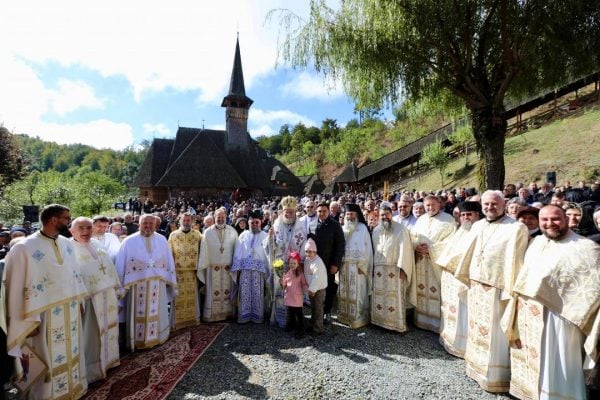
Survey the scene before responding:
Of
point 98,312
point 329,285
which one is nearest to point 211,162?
point 329,285

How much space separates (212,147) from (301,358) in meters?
31.2

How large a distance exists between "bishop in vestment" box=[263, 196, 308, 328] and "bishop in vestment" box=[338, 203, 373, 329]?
33.9 inches

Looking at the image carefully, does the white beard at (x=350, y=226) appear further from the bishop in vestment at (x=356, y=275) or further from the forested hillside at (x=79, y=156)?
the forested hillside at (x=79, y=156)

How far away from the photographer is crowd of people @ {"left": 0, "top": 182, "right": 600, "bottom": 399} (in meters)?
3.34

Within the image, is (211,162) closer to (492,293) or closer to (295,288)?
(295,288)

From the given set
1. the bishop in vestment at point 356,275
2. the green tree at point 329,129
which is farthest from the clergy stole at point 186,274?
the green tree at point 329,129

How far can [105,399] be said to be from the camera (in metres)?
3.90

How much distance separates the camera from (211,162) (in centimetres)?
3225

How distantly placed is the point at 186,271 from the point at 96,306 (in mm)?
1943

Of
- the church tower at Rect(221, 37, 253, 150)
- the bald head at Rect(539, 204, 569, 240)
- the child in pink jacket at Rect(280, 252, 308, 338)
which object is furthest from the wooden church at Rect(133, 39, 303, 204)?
the bald head at Rect(539, 204, 569, 240)

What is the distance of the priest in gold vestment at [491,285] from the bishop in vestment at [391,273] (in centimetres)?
134

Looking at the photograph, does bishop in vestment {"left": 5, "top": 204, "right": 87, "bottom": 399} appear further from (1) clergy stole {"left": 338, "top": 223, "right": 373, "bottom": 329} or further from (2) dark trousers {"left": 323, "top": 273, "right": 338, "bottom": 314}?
(1) clergy stole {"left": 338, "top": 223, "right": 373, "bottom": 329}

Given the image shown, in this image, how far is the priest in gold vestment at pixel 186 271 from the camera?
621cm

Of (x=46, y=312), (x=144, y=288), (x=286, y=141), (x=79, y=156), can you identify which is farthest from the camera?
(x=79, y=156)
